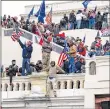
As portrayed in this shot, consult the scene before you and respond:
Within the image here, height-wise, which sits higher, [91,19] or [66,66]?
[91,19]

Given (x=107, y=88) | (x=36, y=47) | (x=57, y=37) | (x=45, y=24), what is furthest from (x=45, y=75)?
(x=45, y=24)

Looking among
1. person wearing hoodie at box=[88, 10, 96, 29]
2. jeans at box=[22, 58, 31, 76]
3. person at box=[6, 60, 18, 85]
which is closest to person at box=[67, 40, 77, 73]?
jeans at box=[22, 58, 31, 76]

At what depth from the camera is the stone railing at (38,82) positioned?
27.5 m

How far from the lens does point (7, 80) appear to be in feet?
93.6

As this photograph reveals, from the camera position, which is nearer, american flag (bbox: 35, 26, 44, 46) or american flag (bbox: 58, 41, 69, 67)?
american flag (bbox: 58, 41, 69, 67)

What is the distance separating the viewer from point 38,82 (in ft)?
90.8

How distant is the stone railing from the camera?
27.5 m

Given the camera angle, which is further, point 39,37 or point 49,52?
point 39,37

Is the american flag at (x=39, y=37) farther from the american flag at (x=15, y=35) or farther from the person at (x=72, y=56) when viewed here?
the person at (x=72, y=56)

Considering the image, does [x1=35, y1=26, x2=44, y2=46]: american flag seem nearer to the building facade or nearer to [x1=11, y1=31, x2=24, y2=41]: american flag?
[x1=11, y1=31, x2=24, y2=41]: american flag

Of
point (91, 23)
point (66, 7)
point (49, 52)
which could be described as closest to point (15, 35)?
point (91, 23)

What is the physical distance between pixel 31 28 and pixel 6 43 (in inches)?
102

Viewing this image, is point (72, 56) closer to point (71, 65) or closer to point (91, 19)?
point (71, 65)

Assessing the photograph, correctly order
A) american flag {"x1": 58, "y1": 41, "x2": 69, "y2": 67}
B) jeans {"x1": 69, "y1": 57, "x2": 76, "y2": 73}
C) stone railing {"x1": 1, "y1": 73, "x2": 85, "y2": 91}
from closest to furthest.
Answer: stone railing {"x1": 1, "y1": 73, "x2": 85, "y2": 91}
jeans {"x1": 69, "y1": 57, "x2": 76, "y2": 73}
american flag {"x1": 58, "y1": 41, "x2": 69, "y2": 67}
